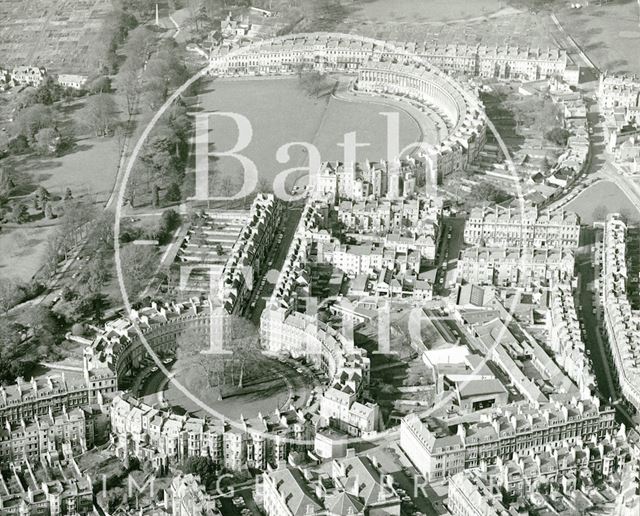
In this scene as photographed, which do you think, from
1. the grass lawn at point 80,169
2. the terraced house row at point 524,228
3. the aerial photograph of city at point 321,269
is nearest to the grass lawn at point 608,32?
the aerial photograph of city at point 321,269

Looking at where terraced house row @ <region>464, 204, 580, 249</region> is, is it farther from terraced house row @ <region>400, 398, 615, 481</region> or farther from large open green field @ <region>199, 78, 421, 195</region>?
terraced house row @ <region>400, 398, 615, 481</region>

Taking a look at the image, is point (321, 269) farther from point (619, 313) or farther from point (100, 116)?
point (100, 116)

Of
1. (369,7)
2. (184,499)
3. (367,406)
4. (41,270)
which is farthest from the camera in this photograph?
(369,7)

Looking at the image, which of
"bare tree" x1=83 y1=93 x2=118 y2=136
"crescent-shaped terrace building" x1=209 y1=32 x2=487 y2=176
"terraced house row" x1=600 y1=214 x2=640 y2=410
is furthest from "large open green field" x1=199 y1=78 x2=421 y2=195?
"terraced house row" x1=600 y1=214 x2=640 y2=410

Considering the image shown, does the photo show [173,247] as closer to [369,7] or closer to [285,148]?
[285,148]

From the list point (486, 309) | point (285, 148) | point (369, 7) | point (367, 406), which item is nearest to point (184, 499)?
point (367, 406)
